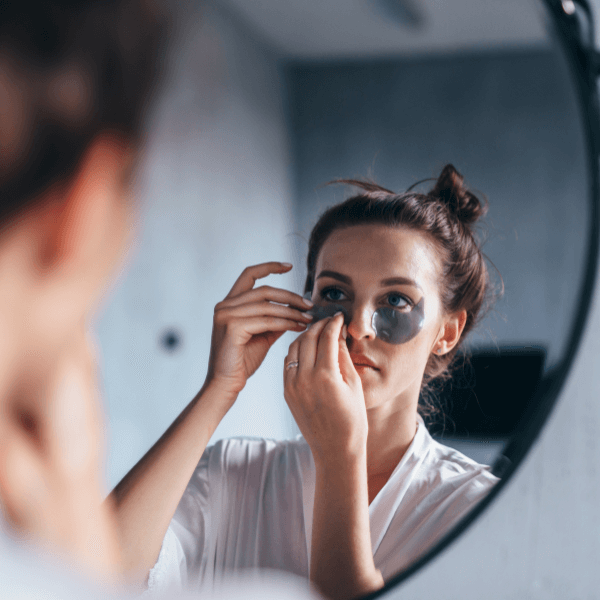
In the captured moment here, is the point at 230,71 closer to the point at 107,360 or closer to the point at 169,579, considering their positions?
the point at 107,360

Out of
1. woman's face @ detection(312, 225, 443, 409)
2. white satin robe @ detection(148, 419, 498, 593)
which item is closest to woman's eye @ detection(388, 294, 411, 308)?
woman's face @ detection(312, 225, 443, 409)

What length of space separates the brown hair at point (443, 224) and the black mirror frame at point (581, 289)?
0.29 feet

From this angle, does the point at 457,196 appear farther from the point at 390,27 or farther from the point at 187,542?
the point at 187,542

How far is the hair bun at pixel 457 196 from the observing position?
38 centimetres

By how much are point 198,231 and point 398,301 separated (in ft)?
0.55

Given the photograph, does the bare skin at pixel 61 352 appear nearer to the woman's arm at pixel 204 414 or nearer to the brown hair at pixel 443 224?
the woman's arm at pixel 204 414

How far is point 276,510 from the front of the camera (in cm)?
39

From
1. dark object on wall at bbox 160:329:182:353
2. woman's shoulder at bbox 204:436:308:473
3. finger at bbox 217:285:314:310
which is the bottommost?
woman's shoulder at bbox 204:436:308:473

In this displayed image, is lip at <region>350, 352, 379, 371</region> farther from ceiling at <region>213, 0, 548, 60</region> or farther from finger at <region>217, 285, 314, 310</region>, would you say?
ceiling at <region>213, 0, 548, 60</region>

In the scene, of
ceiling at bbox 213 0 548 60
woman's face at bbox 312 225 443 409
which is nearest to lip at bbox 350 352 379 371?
woman's face at bbox 312 225 443 409

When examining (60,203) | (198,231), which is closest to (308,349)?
(198,231)

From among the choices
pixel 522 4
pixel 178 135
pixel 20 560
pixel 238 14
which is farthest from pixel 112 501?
pixel 522 4

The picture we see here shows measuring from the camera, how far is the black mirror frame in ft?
1.31

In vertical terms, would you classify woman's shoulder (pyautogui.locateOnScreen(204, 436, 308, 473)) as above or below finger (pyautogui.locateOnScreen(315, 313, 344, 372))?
below
